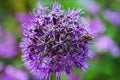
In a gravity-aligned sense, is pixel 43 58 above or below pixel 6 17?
below

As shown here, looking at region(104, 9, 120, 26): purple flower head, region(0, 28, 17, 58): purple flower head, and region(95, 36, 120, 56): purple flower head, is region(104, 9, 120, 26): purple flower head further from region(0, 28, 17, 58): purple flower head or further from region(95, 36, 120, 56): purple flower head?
region(0, 28, 17, 58): purple flower head

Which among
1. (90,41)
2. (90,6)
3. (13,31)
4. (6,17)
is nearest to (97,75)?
(90,6)

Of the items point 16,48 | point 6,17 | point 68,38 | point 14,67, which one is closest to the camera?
point 68,38

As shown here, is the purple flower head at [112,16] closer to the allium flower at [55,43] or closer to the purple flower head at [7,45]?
the purple flower head at [7,45]

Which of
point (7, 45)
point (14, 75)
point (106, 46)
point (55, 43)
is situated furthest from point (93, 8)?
point (55, 43)

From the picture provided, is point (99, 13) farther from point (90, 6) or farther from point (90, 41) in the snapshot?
point (90, 41)

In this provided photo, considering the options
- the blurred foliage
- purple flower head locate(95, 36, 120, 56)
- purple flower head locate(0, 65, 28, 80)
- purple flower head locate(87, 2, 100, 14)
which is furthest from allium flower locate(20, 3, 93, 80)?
purple flower head locate(87, 2, 100, 14)

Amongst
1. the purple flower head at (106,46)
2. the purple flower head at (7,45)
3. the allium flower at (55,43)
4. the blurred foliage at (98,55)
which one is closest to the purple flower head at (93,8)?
the blurred foliage at (98,55)
